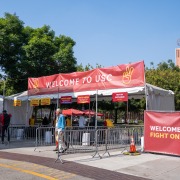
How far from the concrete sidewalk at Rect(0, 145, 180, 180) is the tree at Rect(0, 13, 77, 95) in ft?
49.3

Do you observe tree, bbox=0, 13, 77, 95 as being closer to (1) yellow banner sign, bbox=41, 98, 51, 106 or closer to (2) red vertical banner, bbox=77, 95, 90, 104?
→ (1) yellow banner sign, bbox=41, 98, 51, 106

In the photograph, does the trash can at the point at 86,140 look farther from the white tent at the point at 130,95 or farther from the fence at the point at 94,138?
the white tent at the point at 130,95

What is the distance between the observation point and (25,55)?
89.5 ft

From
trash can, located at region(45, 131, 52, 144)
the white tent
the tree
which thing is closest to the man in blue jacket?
trash can, located at region(45, 131, 52, 144)

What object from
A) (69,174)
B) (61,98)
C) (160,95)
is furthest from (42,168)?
(61,98)

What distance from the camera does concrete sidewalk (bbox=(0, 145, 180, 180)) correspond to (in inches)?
360

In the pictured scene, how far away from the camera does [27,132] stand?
20.8 m

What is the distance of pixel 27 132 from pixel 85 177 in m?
12.9

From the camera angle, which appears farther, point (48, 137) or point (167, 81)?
point (167, 81)

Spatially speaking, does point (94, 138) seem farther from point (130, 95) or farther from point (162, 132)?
point (130, 95)

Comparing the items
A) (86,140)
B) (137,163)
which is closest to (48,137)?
(86,140)

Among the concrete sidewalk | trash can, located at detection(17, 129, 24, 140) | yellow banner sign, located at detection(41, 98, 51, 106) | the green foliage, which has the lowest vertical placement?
the concrete sidewalk

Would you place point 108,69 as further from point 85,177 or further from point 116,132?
point 85,177

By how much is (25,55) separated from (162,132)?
17432mm
